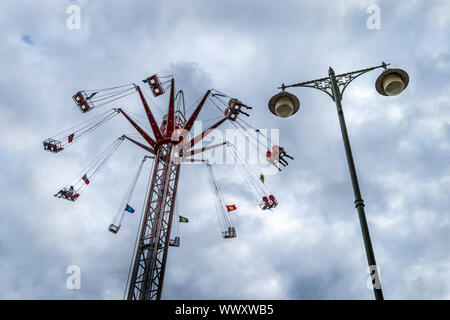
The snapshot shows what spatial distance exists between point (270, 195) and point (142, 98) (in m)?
15.7

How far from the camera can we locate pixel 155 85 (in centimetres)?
3725

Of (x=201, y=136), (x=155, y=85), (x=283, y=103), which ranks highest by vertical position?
(x=155, y=85)

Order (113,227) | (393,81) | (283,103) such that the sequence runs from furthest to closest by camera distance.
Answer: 1. (113,227)
2. (283,103)
3. (393,81)

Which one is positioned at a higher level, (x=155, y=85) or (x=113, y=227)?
(x=155, y=85)

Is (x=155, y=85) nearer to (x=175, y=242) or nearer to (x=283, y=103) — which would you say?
(x=175, y=242)

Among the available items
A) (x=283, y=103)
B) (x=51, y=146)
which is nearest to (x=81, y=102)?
(x=51, y=146)

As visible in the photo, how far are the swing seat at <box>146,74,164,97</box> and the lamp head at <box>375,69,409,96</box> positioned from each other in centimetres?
2943

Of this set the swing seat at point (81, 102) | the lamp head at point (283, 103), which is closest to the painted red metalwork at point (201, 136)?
the swing seat at point (81, 102)

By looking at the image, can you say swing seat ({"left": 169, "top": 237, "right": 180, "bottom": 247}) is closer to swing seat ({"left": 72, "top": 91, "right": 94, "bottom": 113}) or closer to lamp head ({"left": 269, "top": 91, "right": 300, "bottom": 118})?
swing seat ({"left": 72, "top": 91, "right": 94, "bottom": 113})

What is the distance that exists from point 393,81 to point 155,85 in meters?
30.0

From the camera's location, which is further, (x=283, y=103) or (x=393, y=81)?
(x=283, y=103)

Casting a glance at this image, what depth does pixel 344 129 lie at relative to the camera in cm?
906

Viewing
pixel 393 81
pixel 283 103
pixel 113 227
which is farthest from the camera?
pixel 113 227
